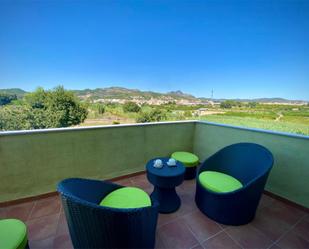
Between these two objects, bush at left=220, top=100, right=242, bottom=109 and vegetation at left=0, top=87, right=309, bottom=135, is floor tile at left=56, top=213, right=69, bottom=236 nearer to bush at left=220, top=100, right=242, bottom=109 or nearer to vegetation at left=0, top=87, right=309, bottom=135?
bush at left=220, top=100, right=242, bottom=109

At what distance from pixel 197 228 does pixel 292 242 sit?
3.26ft

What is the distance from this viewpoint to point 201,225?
172 centimetres

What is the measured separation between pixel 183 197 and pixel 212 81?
10180mm

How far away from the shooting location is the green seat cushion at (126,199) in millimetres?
1332

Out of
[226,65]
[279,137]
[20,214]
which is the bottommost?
[20,214]

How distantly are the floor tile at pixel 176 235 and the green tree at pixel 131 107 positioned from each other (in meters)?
12.8

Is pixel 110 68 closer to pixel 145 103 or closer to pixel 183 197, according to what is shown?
pixel 145 103

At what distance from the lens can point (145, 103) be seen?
13.6 meters

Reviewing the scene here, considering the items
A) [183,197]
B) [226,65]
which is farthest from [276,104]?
[226,65]

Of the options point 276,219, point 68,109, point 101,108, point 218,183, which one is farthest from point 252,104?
point 68,109

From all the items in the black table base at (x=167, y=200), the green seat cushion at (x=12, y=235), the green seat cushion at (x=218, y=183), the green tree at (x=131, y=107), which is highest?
the green tree at (x=131, y=107)

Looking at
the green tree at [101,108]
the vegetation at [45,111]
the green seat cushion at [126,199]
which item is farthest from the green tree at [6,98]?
the green seat cushion at [126,199]

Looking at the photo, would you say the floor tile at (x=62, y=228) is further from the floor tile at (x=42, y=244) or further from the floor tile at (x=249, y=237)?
the floor tile at (x=249, y=237)

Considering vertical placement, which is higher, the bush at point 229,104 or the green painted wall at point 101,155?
the bush at point 229,104
